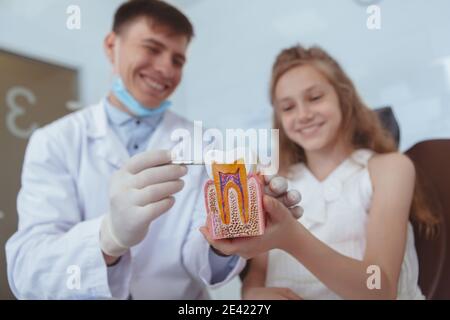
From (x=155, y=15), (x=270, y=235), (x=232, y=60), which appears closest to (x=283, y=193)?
(x=270, y=235)

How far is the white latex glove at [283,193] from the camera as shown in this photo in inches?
26.3

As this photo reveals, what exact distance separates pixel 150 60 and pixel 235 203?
0.34m

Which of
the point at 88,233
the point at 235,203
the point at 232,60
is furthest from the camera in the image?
the point at 232,60

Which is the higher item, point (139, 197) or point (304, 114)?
point (304, 114)

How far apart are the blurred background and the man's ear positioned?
14 millimetres

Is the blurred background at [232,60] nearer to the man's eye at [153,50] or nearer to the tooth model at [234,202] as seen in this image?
the man's eye at [153,50]

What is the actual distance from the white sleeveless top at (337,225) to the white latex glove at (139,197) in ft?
0.71

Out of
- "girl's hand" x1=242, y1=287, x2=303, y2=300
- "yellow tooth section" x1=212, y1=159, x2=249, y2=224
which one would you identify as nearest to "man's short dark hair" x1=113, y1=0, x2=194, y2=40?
"yellow tooth section" x1=212, y1=159, x2=249, y2=224

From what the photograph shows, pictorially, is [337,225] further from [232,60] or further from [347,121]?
[232,60]

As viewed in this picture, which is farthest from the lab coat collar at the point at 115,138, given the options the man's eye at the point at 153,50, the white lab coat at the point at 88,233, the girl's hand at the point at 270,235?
the girl's hand at the point at 270,235

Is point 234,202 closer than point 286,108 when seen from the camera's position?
Yes

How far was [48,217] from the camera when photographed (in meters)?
0.79

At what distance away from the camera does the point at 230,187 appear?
0.64m
